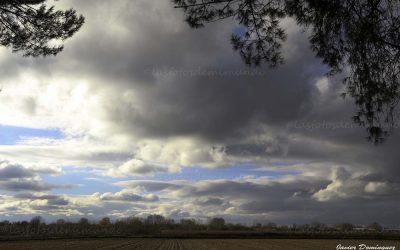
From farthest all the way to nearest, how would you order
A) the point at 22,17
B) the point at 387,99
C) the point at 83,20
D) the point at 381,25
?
the point at 83,20, the point at 22,17, the point at 387,99, the point at 381,25

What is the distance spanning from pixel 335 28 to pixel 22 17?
11666mm

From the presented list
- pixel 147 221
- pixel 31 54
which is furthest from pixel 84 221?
pixel 31 54

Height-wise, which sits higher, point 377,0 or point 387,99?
point 377,0

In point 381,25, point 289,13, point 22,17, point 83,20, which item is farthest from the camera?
point 83,20

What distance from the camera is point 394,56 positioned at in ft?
29.8

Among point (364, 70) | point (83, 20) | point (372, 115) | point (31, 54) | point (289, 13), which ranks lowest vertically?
point (372, 115)

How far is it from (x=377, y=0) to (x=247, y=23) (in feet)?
9.89

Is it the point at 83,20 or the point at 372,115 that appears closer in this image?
the point at 372,115

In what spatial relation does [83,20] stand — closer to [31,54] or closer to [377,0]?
[31,54]

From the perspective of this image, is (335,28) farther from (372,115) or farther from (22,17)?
(22,17)

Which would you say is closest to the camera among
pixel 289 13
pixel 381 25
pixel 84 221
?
pixel 381 25

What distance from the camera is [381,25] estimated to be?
8680mm

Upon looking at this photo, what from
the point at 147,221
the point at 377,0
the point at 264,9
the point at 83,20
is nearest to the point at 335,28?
the point at 377,0

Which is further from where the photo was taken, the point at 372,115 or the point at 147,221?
the point at 147,221
